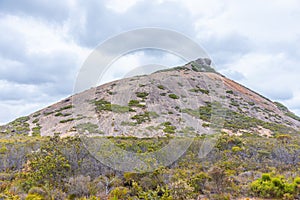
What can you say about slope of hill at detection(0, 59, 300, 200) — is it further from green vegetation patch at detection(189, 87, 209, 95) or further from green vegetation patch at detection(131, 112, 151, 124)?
green vegetation patch at detection(189, 87, 209, 95)

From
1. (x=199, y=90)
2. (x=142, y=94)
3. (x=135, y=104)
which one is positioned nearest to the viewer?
(x=135, y=104)

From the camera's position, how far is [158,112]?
96.9 ft

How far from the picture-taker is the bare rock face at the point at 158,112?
25638 millimetres

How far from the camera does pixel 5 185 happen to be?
927 cm

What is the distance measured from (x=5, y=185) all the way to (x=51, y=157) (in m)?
1.88

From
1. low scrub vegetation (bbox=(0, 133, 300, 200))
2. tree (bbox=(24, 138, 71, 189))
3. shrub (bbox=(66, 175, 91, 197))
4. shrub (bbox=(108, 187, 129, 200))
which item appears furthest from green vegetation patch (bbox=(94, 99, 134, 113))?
shrub (bbox=(108, 187, 129, 200))

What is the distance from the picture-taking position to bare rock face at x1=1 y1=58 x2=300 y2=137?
2564cm

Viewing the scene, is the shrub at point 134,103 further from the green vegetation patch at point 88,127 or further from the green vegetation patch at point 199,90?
the green vegetation patch at point 199,90

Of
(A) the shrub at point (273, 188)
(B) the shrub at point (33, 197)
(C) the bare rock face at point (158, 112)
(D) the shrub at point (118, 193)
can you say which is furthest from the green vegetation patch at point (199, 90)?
(B) the shrub at point (33, 197)

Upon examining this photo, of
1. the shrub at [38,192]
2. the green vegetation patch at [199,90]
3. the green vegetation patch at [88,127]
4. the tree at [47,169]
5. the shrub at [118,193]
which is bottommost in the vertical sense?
the shrub at [118,193]

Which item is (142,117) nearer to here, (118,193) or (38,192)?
(118,193)

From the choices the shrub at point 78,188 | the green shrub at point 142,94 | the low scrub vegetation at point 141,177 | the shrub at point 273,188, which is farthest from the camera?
the green shrub at point 142,94

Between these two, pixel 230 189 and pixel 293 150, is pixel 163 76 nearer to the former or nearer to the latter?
pixel 293 150

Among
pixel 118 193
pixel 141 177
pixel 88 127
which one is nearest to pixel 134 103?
pixel 88 127
